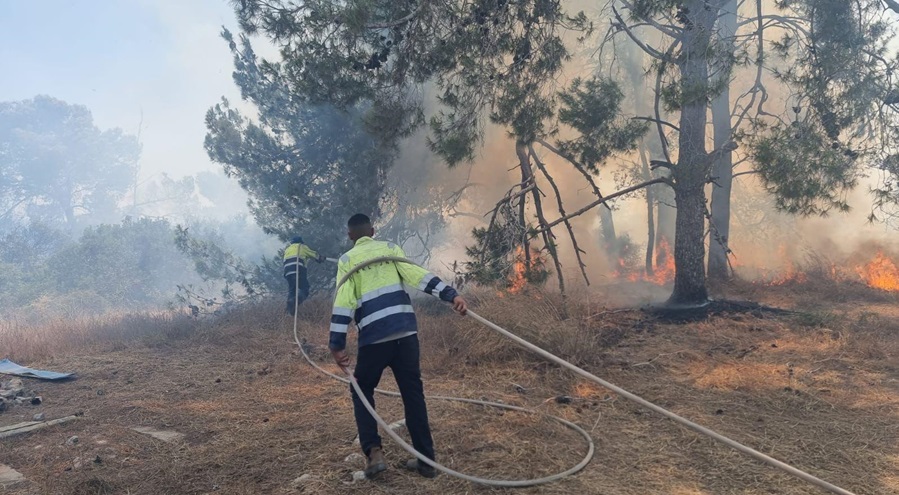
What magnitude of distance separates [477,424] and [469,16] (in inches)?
215

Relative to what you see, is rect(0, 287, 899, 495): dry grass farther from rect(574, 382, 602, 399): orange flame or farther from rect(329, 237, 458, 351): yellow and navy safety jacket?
rect(329, 237, 458, 351): yellow and navy safety jacket

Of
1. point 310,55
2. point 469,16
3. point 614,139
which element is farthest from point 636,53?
point 310,55

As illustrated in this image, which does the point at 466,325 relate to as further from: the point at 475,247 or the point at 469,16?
the point at 469,16

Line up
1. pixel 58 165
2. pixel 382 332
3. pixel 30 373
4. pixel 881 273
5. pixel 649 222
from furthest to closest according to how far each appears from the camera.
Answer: pixel 58 165 < pixel 649 222 < pixel 881 273 < pixel 30 373 < pixel 382 332

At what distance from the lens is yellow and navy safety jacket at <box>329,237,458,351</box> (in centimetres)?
399

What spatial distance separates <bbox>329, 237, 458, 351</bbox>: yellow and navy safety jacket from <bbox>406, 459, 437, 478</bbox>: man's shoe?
0.99 meters

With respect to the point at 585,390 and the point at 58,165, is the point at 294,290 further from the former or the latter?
the point at 58,165

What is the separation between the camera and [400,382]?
418cm

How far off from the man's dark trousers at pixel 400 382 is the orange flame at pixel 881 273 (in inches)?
467

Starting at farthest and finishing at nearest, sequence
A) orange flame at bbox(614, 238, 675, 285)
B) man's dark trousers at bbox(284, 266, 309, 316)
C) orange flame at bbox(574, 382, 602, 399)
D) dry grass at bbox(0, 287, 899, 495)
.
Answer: orange flame at bbox(614, 238, 675, 285), man's dark trousers at bbox(284, 266, 309, 316), orange flame at bbox(574, 382, 602, 399), dry grass at bbox(0, 287, 899, 495)

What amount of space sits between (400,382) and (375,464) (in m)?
0.60

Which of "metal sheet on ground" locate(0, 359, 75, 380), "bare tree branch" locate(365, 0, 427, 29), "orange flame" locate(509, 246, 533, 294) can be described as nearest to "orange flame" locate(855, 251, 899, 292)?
"orange flame" locate(509, 246, 533, 294)

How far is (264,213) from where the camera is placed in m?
17.9

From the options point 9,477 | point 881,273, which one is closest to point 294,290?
point 9,477
